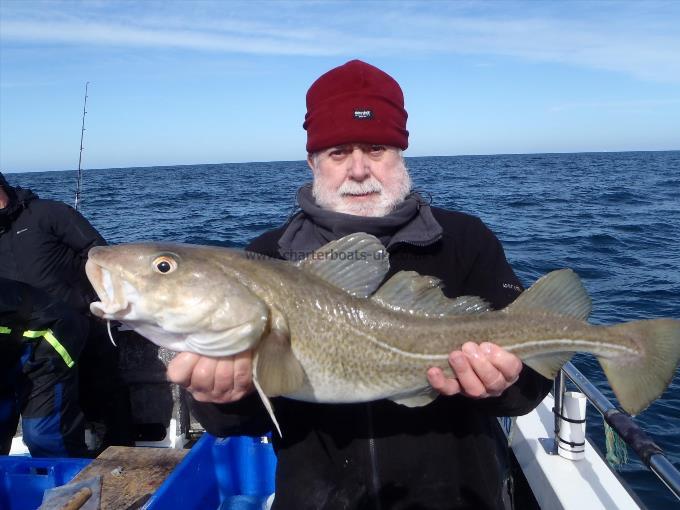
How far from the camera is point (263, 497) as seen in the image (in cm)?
477

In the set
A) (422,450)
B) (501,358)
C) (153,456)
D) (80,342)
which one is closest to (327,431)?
(422,450)

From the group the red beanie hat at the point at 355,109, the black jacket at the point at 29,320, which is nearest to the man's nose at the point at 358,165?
the red beanie hat at the point at 355,109

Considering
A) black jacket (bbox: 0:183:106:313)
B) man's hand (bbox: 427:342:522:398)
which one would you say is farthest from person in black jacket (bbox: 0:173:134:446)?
man's hand (bbox: 427:342:522:398)

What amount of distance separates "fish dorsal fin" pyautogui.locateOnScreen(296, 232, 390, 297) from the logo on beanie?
843 millimetres

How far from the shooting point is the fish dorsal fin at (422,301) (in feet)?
9.20

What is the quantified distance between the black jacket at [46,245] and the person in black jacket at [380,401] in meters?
3.66

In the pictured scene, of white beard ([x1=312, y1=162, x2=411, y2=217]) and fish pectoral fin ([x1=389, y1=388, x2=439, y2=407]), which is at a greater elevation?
white beard ([x1=312, y1=162, x2=411, y2=217])

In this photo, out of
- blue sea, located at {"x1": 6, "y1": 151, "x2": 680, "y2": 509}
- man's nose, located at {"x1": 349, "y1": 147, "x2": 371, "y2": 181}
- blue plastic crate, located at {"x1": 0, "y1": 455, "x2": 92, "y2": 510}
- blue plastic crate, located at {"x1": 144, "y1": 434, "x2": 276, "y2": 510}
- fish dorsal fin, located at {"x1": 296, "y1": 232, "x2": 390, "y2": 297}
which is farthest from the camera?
blue sea, located at {"x1": 6, "y1": 151, "x2": 680, "y2": 509}

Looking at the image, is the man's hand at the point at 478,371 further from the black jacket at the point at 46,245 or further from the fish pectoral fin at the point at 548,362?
the black jacket at the point at 46,245

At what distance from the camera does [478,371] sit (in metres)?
2.63

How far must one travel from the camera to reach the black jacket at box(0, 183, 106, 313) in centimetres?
590

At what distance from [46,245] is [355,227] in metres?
4.43

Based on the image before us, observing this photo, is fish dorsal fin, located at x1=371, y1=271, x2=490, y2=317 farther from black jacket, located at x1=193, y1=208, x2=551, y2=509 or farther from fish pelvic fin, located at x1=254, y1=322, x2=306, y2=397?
fish pelvic fin, located at x1=254, y1=322, x2=306, y2=397

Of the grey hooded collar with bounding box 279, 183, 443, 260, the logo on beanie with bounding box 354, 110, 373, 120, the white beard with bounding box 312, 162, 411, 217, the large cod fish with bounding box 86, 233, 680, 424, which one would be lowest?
the large cod fish with bounding box 86, 233, 680, 424
